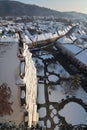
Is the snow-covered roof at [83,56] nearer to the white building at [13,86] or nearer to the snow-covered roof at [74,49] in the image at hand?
the snow-covered roof at [74,49]

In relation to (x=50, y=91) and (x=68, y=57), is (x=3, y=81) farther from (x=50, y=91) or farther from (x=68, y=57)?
(x=68, y=57)

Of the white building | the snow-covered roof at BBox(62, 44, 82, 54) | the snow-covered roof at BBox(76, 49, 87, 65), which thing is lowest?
the snow-covered roof at BBox(62, 44, 82, 54)

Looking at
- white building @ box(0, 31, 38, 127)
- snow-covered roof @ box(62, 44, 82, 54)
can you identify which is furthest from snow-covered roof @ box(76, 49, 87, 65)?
white building @ box(0, 31, 38, 127)

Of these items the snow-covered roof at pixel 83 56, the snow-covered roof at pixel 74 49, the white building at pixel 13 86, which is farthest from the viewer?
the snow-covered roof at pixel 74 49

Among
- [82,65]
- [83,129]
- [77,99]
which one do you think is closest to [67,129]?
[83,129]

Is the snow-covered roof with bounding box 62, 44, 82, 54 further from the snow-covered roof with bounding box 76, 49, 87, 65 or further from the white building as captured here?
the white building

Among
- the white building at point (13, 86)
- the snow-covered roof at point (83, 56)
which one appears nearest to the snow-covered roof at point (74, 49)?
the snow-covered roof at point (83, 56)

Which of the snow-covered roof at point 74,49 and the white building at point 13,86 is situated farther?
the snow-covered roof at point 74,49

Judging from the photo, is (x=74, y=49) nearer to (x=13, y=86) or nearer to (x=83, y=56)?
(x=83, y=56)

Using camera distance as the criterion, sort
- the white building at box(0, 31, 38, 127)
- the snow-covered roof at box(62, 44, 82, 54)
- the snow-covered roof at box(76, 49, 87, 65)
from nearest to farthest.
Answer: the white building at box(0, 31, 38, 127) < the snow-covered roof at box(76, 49, 87, 65) < the snow-covered roof at box(62, 44, 82, 54)

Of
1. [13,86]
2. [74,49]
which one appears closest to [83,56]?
[74,49]

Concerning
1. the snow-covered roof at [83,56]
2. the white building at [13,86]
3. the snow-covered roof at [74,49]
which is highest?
the white building at [13,86]

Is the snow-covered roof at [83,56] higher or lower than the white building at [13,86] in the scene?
lower
